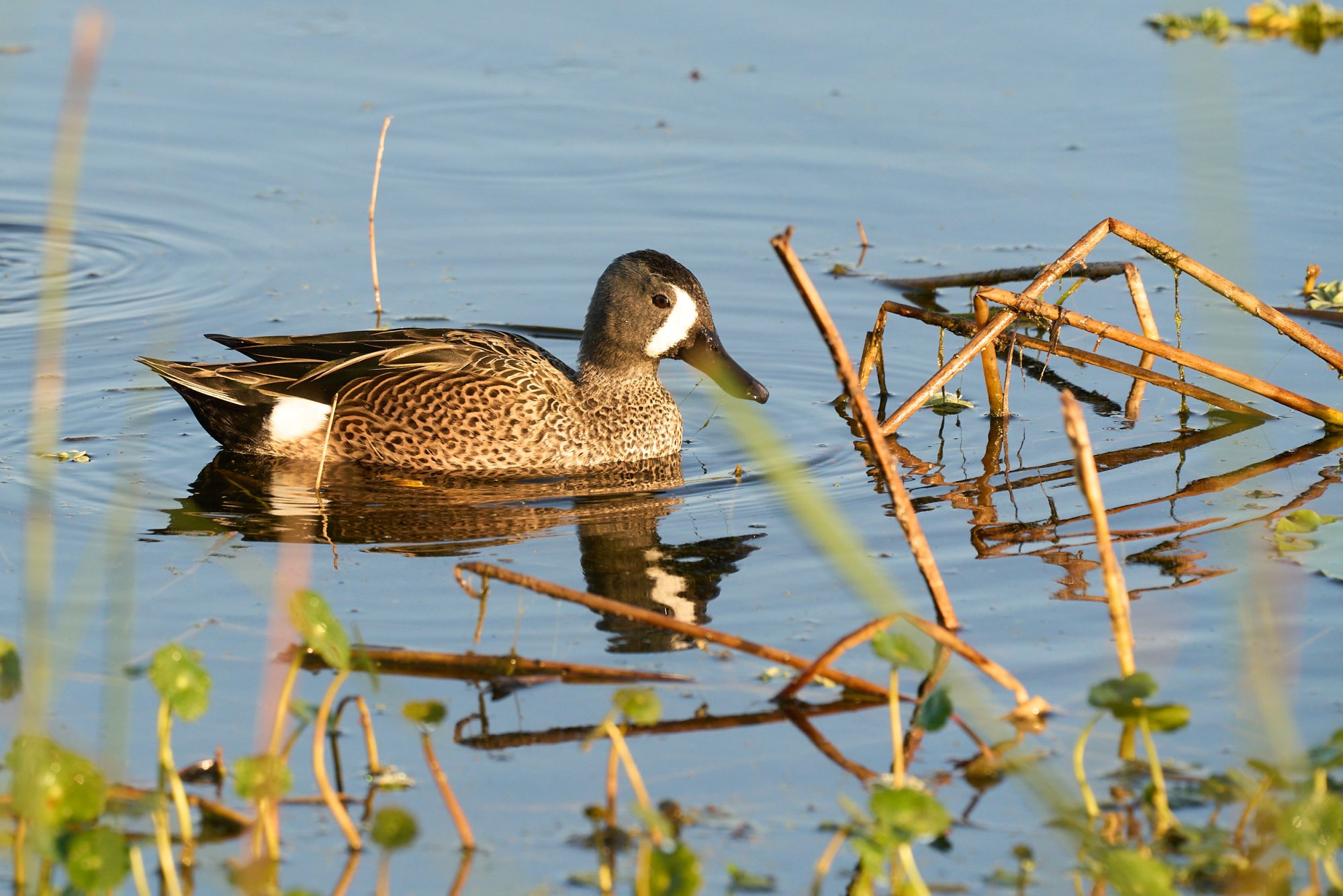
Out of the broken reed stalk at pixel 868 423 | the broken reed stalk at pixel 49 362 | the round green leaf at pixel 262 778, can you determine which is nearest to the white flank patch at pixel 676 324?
the broken reed stalk at pixel 49 362

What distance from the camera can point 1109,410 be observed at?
7.60m

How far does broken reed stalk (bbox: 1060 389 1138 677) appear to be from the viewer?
3906mm

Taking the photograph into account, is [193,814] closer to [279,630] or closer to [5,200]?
[279,630]

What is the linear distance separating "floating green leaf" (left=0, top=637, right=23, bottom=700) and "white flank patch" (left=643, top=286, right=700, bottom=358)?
153 inches

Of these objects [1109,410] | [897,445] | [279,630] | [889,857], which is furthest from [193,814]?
[1109,410]

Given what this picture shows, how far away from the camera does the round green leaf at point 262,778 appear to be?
3.67m

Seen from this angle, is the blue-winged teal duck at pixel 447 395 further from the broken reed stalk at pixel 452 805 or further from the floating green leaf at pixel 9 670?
the broken reed stalk at pixel 452 805

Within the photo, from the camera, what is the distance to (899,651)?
3967 mm

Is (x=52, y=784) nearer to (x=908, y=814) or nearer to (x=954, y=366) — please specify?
(x=908, y=814)

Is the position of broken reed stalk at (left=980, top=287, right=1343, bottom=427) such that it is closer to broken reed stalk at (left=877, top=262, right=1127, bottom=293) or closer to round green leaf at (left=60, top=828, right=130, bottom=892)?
broken reed stalk at (left=877, top=262, right=1127, bottom=293)

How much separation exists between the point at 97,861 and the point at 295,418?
13.2 feet

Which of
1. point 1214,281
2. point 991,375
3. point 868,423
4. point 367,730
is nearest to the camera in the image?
point 367,730

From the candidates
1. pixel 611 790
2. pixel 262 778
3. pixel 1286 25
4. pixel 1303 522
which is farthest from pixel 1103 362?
pixel 1286 25

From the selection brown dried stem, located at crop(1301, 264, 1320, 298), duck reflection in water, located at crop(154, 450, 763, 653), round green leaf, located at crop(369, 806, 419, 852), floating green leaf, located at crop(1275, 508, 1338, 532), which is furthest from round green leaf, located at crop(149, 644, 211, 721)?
brown dried stem, located at crop(1301, 264, 1320, 298)
